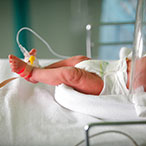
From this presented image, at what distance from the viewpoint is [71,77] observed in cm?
90

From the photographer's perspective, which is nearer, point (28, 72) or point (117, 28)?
point (28, 72)

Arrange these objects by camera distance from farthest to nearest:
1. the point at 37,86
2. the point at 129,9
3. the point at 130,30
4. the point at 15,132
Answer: the point at 129,9 < the point at 130,30 < the point at 37,86 < the point at 15,132

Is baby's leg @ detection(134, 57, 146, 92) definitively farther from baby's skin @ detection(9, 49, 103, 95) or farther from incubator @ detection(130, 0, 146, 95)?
baby's skin @ detection(9, 49, 103, 95)

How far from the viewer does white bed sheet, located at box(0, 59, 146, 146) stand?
0.77m

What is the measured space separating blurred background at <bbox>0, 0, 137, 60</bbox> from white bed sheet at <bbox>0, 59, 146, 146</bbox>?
923 millimetres

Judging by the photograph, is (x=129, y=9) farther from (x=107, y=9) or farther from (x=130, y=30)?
(x=130, y=30)

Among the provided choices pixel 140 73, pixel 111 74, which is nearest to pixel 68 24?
pixel 111 74

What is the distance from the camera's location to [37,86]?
42.0 inches

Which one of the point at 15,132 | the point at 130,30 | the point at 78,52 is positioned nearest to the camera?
the point at 15,132

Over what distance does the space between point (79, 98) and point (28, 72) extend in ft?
0.85

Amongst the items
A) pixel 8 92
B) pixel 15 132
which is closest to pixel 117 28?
pixel 8 92

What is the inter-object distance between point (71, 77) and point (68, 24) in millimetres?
1363

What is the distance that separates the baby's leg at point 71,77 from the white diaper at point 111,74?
1.3 inches

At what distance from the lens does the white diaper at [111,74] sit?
92 cm
